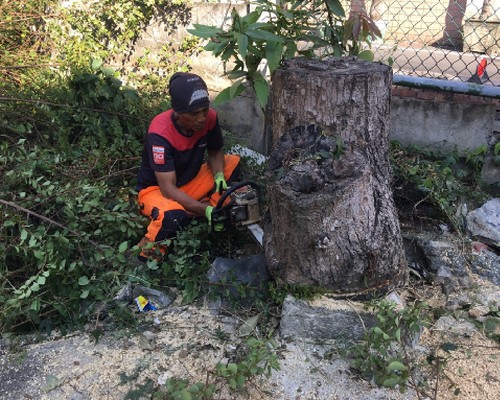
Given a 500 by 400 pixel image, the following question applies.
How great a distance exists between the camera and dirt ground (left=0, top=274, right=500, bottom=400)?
212 centimetres

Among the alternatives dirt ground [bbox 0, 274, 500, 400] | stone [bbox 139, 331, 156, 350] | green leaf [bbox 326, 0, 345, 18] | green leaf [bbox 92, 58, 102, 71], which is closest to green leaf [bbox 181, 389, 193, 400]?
dirt ground [bbox 0, 274, 500, 400]

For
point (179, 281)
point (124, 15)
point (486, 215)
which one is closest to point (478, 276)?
point (486, 215)

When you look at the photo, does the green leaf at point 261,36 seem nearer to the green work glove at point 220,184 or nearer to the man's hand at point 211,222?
the man's hand at point 211,222

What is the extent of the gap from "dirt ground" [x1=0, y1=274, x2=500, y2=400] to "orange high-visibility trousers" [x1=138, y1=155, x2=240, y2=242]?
696 millimetres

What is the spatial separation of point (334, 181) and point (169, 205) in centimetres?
135

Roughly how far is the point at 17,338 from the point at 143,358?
0.70 m

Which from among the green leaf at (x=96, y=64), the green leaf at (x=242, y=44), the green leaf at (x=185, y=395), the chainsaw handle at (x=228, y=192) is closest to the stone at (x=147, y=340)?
the green leaf at (x=185, y=395)

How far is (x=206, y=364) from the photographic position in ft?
7.47

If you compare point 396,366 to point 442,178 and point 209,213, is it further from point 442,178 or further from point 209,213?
point 442,178

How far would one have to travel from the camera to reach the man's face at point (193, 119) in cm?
309

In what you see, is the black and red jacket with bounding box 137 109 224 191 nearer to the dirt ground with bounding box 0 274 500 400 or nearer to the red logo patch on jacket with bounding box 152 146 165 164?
the red logo patch on jacket with bounding box 152 146 165 164

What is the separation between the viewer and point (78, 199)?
116 inches

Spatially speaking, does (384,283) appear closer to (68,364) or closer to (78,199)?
(68,364)

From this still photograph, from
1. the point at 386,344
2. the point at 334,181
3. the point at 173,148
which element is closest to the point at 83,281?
the point at 173,148
